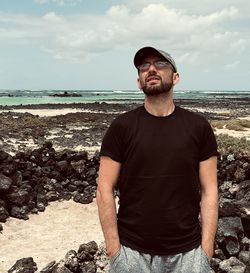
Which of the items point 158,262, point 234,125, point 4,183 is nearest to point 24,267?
point 158,262

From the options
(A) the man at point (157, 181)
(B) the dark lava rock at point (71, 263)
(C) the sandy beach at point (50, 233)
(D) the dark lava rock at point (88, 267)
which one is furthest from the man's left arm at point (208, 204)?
(C) the sandy beach at point (50, 233)

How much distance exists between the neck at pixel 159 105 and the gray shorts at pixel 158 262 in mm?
1196

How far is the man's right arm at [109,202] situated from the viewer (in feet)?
12.7

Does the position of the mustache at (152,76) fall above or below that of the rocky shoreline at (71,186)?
above

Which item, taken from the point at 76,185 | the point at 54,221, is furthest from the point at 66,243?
the point at 76,185

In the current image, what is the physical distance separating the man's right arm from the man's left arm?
0.76 m

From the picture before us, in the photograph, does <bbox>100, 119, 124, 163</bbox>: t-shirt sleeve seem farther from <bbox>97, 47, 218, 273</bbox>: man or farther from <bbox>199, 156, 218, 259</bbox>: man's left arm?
<bbox>199, 156, 218, 259</bbox>: man's left arm

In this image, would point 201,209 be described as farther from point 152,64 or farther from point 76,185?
point 76,185

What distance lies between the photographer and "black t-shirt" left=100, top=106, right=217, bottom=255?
3744 mm

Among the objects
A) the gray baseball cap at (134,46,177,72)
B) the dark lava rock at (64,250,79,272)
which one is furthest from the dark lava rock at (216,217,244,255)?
the gray baseball cap at (134,46,177,72)

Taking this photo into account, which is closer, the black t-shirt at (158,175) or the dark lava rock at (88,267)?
the black t-shirt at (158,175)

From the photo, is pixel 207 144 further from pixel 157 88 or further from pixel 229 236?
pixel 229 236

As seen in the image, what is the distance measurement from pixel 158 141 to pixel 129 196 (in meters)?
0.54

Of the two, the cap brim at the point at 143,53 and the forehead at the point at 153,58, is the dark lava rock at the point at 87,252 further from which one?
the forehead at the point at 153,58
